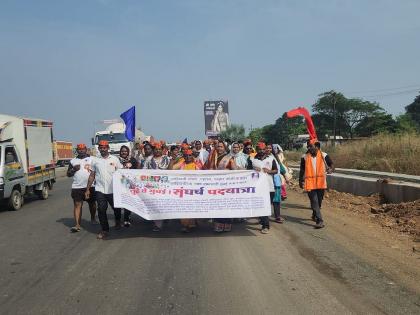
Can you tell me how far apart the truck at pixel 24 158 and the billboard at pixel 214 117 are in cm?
3892

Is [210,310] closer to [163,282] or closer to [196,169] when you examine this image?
[163,282]

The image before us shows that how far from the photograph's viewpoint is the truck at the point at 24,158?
43.8 ft

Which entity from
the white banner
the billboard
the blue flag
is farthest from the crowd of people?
the billboard

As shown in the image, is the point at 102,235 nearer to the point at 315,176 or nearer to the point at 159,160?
the point at 159,160

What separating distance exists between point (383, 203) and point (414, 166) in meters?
4.12

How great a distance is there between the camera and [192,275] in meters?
6.11

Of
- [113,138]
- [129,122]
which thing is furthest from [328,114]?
[129,122]

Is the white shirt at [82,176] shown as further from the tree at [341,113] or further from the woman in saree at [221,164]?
the tree at [341,113]

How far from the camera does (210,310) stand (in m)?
4.82

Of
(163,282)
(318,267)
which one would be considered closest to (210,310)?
(163,282)

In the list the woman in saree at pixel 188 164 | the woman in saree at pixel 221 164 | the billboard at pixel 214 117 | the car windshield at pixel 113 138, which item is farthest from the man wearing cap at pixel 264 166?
the billboard at pixel 214 117

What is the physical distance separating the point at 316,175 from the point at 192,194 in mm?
2654

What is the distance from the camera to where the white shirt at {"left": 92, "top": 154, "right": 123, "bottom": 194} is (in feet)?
29.6

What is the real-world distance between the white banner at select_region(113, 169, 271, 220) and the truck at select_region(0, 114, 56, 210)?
17.8 ft
